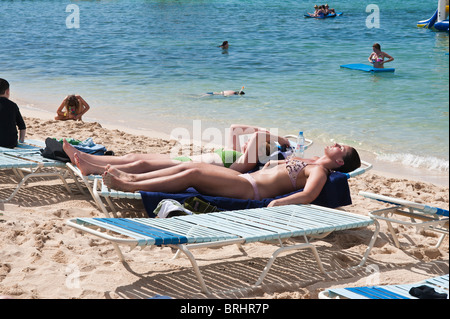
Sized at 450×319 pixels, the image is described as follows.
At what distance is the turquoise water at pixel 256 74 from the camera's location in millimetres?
9523

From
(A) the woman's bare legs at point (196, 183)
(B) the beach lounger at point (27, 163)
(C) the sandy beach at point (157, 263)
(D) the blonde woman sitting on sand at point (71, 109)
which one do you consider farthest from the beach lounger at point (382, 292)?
(D) the blonde woman sitting on sand at point (71, 109)

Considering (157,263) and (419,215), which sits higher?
(419,215)

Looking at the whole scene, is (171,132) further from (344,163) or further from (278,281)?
(278,281)

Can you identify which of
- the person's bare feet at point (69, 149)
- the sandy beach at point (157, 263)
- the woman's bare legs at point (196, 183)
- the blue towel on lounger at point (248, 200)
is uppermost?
the person's bare feet at point (69, 149)

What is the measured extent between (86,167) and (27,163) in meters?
0.56

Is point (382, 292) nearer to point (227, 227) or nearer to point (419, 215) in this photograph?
point (227, 227)

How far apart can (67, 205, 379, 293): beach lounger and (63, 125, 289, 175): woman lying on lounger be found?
100 cm

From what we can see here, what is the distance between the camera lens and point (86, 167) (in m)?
4.95

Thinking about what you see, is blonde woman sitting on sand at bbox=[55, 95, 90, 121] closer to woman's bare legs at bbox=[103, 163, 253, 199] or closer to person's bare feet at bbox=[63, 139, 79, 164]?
person's bare feet at bbox=[63, 139, 79, 164]

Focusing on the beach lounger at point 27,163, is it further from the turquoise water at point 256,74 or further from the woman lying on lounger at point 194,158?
the turquoise water at point 256,74

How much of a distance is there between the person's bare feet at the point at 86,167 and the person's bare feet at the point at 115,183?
0.42m

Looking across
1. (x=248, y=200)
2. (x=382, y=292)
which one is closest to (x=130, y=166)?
(x=248, y=200)

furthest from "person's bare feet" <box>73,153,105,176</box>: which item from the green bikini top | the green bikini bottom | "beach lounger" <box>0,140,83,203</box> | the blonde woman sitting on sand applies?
the blonde woman sitting on sand
